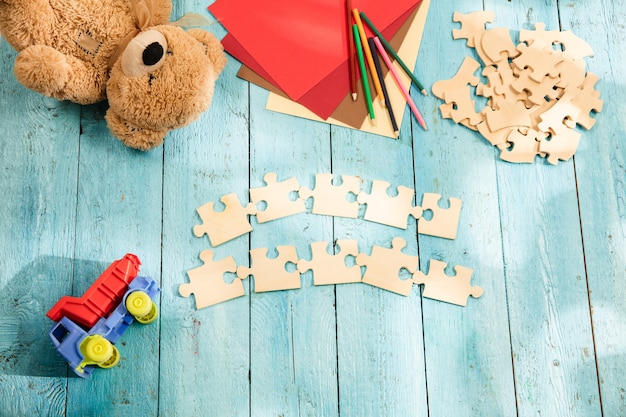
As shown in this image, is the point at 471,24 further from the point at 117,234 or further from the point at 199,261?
the point at 117,234

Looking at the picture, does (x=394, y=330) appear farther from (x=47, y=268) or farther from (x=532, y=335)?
(x=47, y=268)

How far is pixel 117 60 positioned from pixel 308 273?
0.56 meters

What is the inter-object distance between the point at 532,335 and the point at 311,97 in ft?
2.26

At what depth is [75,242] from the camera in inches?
50.6

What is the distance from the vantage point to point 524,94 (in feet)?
4.58

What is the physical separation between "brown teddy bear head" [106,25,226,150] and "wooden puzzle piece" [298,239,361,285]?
0.37m

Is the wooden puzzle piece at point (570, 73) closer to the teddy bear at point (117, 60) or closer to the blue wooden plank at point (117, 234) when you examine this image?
the teddy bear at point (117, 60)

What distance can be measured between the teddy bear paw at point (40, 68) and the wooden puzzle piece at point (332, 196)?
521 millimetres

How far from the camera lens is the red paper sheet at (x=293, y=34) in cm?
138

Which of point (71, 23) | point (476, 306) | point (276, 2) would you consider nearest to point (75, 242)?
point (71, 23)

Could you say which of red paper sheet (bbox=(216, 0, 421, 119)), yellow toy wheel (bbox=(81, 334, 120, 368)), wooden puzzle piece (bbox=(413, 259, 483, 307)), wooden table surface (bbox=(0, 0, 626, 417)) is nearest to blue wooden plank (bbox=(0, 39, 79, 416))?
wooden table surface (bbox=(0, 0, 626, 417))

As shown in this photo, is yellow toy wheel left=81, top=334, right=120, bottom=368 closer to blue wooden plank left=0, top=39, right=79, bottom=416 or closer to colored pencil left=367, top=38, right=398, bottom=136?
blue wooden plank left=0, top=39, right=79, bottom=416

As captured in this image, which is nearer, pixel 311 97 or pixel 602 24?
pixel 311 97

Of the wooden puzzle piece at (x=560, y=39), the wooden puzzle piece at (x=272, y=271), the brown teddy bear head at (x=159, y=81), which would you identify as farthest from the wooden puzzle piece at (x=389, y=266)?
the wooden puzzle piece at (x=560, y=39)
